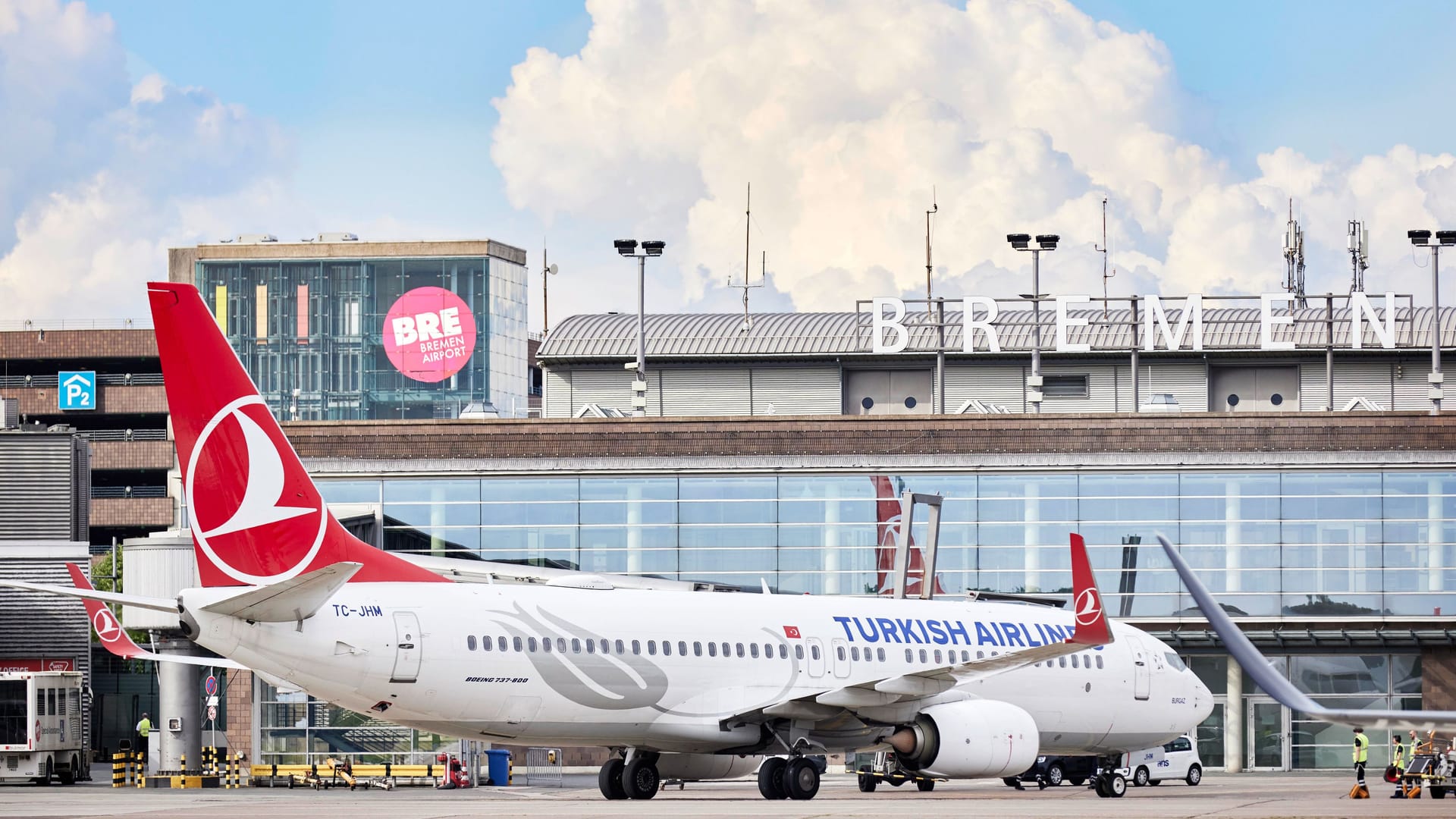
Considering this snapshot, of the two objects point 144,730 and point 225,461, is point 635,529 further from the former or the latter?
point 225,461

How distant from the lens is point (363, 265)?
104m

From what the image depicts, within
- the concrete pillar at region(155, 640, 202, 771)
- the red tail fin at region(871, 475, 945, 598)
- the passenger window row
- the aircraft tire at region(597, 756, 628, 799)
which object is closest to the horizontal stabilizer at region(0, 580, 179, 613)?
the passenger window row

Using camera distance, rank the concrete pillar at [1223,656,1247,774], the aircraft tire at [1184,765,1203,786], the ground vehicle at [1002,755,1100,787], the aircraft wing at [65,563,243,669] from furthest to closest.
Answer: the concrete pillar at [1223,656,1247,774]
the aircraft tire at [1184,765,1203,786]
the ground vehicle at [1002,755,1100,787]
the aircraft wing at [65,563,243,669]

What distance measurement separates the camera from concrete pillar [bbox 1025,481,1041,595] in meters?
48.9

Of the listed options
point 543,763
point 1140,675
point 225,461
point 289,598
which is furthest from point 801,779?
point 543,763

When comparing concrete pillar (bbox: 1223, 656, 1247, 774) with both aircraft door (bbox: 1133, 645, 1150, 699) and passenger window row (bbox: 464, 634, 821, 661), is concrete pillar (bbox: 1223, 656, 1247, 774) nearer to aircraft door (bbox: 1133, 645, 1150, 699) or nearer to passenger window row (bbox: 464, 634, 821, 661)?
aircraft door (bbox: 1133, 645, 1150, 699)

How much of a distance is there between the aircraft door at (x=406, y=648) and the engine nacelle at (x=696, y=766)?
5592 millimetres

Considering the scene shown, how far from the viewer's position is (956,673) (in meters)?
27.9

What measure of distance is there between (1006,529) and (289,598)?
28606 millimetres

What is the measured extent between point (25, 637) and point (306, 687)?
88.5 ft

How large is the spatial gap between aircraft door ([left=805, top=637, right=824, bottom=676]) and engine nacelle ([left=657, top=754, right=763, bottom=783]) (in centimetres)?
181

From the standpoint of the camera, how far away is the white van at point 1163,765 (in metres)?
42.0

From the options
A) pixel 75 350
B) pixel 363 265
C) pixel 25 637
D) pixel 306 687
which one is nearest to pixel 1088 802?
pixel 306 687

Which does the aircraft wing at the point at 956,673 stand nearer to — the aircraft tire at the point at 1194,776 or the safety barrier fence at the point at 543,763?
the aircraft tire at the point at 1194,776
